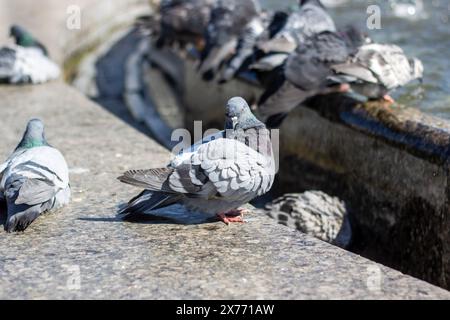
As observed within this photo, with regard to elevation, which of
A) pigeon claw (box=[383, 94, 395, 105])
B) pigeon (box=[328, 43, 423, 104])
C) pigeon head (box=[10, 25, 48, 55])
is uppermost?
pigeon head (box=[10, 25, 48, 55])

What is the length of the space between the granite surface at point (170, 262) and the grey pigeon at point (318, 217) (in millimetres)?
837

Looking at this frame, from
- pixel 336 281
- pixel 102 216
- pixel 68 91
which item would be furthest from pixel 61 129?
pixel 336 281

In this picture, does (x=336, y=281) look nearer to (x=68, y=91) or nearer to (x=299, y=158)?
(x=299, y=158)

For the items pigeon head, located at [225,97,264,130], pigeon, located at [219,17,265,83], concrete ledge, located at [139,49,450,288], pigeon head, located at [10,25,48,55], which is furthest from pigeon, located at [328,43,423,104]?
pigeon head, located at [10,25,48,55]

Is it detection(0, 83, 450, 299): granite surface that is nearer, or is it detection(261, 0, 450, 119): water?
detection(0, 83, 450, 299): granite surface

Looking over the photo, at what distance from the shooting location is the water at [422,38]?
6579 millimetres

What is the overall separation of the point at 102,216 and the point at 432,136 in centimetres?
210

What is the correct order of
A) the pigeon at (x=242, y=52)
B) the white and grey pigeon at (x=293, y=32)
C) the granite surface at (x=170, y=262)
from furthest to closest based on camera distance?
the pigeon at (x=242, y=52) < the white and grey pigeon at (x=293, y=32) < the granite surface at (x=170, y=262)

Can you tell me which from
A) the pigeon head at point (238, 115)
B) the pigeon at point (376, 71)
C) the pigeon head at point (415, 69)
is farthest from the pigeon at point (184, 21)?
the pigeon head at point (238, 115)

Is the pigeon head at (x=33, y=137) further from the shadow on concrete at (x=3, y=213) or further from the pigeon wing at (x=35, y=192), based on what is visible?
the pigeon wing at (x=35, y=192)

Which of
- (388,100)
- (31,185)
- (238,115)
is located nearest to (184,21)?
(388,100)

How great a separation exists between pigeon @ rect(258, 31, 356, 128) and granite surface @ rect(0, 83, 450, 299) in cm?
170

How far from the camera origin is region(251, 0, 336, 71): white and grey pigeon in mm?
7074

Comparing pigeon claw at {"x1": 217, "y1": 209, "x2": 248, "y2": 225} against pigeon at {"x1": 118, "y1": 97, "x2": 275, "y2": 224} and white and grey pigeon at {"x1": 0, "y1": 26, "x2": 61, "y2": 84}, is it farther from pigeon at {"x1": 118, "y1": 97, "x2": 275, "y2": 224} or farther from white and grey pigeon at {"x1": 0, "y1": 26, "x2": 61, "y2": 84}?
white and grey pigeon at {"x1": 0, "y1": 26, "x2": 61, "y2": 84}
